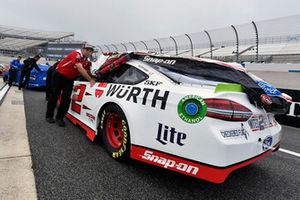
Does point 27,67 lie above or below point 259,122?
above

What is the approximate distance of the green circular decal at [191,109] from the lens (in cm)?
196

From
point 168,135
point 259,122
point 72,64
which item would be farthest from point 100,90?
point 259,122

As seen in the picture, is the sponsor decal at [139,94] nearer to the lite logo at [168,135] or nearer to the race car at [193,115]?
the race car at [193,115]

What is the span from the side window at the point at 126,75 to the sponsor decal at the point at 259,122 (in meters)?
1.12

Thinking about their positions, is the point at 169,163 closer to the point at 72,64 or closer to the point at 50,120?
the point at 72,64

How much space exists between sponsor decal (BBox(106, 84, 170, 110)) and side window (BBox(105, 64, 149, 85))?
0.31ft

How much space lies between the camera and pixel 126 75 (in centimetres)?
290

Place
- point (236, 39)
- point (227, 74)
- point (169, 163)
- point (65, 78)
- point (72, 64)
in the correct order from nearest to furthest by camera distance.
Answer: point (169, 163)
point (227, 74)
point (72, 64)
point (65, 78)
point (236, 39)

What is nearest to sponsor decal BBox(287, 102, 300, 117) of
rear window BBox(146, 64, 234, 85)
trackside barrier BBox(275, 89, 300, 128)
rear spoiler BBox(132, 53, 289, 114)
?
trackside barrier BBox(275, 89, 300, 128)

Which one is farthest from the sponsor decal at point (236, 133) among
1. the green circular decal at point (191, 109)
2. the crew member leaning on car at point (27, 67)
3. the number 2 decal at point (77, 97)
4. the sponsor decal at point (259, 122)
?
the crew member leaning on car at point (27, 67)

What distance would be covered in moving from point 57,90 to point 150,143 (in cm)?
266

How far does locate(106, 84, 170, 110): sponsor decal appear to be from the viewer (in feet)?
7.23

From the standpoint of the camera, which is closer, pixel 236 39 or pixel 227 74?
pixel 227 74

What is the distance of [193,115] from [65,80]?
9.51 ft
